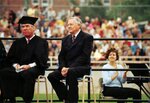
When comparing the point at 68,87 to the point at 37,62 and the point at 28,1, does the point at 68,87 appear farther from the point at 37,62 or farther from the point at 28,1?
the point at 28,1

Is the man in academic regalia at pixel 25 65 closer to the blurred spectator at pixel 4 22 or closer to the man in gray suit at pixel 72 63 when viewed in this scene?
the man in gray suit at pixel 72 63

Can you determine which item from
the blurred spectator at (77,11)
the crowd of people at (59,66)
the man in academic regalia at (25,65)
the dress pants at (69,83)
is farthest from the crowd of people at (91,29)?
the dress pants at (69,83)

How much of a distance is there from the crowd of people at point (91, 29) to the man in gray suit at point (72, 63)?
10.1m

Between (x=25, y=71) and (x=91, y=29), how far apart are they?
14.3 m

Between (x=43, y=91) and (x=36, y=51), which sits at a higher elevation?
(x=36, y=51)

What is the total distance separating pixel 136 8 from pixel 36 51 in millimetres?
14911

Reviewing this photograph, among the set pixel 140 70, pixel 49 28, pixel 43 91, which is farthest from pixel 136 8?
pixel 140 70

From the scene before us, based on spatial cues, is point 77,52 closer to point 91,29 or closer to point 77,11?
point 91,29

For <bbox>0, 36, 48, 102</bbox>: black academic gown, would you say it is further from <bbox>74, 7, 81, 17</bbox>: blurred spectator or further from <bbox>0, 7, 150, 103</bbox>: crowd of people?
<bbox>74, 7, 81, 17</bbox>: blurred spectator

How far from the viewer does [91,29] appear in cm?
2694

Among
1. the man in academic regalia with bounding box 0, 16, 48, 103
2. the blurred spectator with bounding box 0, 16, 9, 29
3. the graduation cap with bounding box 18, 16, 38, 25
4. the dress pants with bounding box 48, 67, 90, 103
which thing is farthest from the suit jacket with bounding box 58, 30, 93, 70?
the blurred spectator with bounding box 0, 16, 9, 29

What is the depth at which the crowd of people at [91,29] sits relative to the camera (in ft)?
79.7

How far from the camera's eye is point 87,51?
13.0 m

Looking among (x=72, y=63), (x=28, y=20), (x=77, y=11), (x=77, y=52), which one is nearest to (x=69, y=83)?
(x=72, y=63)
